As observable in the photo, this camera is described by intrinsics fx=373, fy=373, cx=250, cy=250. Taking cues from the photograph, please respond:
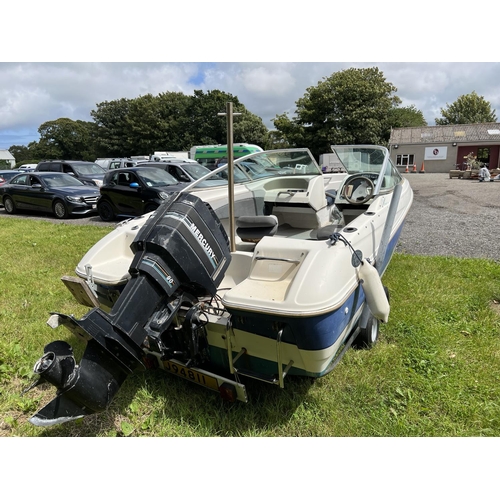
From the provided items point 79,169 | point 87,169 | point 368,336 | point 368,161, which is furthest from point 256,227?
point 87,169

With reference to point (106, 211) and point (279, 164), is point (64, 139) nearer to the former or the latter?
point (106, 211)

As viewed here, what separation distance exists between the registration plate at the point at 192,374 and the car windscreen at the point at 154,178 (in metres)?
6.86

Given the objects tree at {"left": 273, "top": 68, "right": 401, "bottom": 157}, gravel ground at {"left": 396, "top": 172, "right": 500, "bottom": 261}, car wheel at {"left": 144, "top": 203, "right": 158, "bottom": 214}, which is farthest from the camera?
tree at {"left": 273, "top": 68, "right": 401, "bottom": 157}

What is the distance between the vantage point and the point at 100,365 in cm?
188

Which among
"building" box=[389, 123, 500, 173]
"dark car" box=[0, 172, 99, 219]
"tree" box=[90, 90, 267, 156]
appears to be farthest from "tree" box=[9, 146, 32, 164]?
"dark car" box=[0, 172, 99, 219]

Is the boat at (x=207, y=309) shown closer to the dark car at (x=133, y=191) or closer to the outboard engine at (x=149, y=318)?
the outboard engine at (x=149, y=318)

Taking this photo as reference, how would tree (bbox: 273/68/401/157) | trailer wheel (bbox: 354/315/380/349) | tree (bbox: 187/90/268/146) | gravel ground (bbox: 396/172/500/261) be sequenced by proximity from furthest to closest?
tree (bbox: 187/90/268/146)
tree (bbox: 273/68/401/157)
gravel ground (bbox: 396/172/500/261)
trailer wheel (bbox: 354/315/380/349)

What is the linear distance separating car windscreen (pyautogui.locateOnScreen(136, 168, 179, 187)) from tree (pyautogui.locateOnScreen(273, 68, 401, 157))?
24.5 m

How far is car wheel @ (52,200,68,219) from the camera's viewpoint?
10.0 meters

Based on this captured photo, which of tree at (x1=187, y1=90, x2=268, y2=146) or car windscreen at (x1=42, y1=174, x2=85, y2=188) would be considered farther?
tree at (x1=187, y1=90, x2=268, y2=146)

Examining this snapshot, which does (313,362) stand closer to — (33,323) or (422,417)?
(422,417)

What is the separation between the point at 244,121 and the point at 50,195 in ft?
106

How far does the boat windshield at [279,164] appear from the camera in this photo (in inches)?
168

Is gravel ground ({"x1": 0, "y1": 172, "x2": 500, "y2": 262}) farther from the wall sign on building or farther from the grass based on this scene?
the wall sign on building
